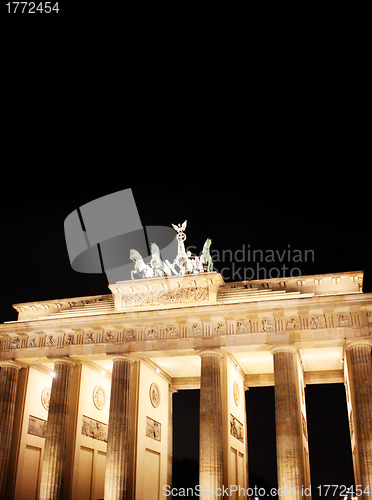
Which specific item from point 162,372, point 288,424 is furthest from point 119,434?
point 288,424

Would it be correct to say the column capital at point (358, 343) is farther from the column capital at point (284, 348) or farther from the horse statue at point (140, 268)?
the horse statue at point (140, 268)

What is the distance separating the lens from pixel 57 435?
2803 cm

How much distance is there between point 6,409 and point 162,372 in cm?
989

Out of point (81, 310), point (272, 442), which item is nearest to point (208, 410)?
point (81, 310)

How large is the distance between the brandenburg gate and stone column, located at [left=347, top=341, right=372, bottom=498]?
0.19 ft

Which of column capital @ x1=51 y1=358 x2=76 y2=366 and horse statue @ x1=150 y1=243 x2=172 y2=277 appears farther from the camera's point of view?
horse statue @ x1=150 y1=243 x2=172 y2=277

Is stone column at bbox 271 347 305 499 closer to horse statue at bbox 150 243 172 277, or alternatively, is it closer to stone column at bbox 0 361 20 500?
horse statue at bbox 150 243 172 277

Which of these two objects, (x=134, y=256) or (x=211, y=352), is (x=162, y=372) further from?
(x=134, y=256)

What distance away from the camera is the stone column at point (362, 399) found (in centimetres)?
2305

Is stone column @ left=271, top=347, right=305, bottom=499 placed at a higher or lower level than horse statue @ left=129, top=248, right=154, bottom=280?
lower

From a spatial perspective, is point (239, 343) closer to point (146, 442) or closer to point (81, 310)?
point (146, 442)

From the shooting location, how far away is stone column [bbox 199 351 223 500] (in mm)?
24812

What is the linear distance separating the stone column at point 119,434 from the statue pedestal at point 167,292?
365cm

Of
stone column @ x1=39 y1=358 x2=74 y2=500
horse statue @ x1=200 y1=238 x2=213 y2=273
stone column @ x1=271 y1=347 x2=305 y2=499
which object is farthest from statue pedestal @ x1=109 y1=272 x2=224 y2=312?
stone column @ x1=271 y1=347 x2=305 y2=499
